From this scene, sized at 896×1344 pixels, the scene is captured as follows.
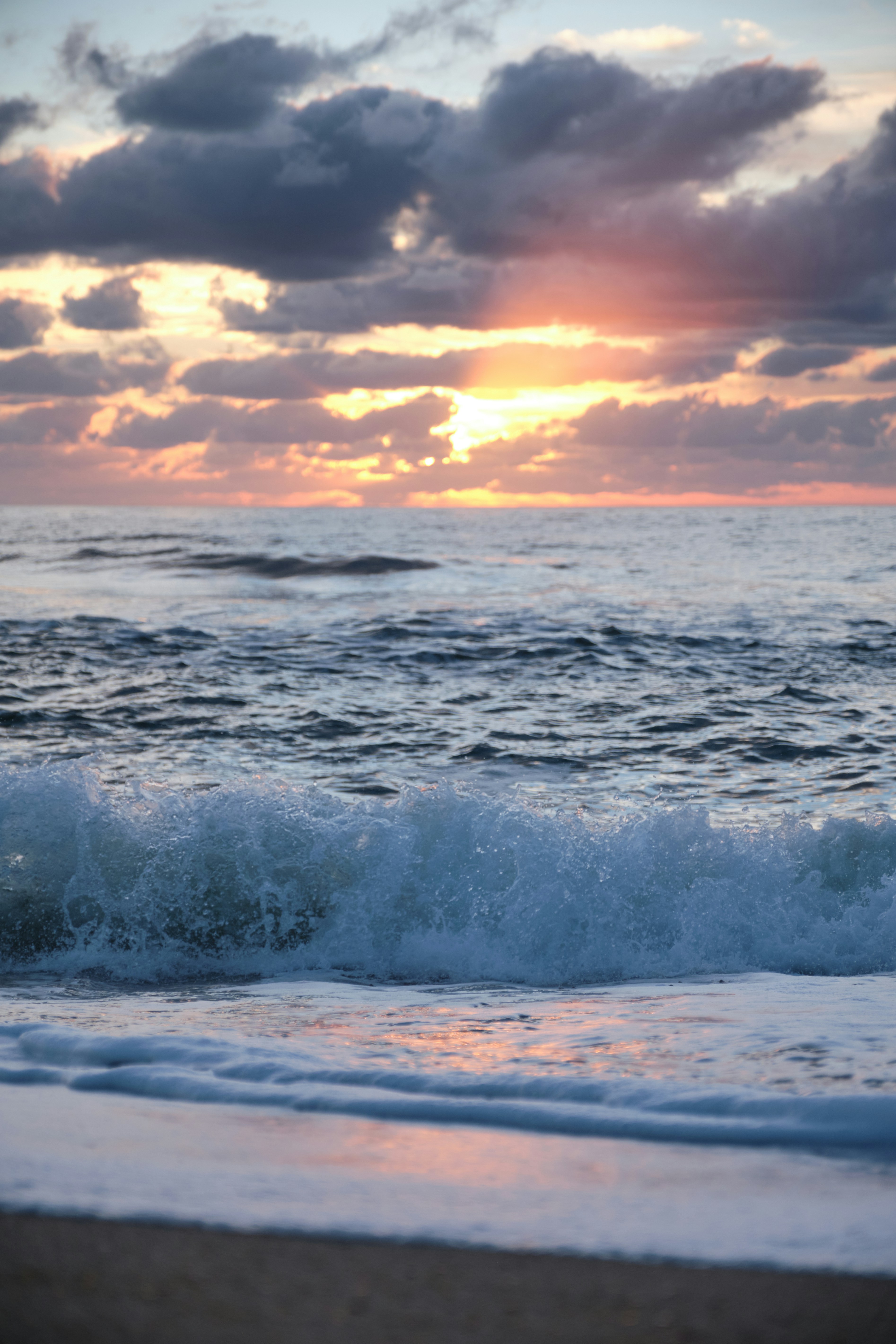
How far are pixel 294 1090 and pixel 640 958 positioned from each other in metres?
3.18

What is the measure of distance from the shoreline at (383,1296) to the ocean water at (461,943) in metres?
0.09

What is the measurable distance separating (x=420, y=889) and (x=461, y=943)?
616mm

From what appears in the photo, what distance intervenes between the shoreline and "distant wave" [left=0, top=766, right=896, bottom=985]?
3.49 metres

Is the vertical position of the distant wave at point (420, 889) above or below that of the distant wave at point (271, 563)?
below

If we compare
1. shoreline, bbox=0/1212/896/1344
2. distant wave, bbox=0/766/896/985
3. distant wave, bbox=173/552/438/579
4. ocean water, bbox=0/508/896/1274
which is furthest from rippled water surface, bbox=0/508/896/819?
shoreline, bbox=0/1212/896/1344

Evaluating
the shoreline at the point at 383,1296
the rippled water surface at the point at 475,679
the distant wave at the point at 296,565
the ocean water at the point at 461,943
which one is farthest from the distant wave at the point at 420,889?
the distant wave at the point at 296,565

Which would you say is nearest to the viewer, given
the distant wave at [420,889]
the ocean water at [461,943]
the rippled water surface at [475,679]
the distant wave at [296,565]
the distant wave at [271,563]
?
the ocean water at [461,943]

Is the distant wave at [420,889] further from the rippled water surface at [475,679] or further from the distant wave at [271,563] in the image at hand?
the distant wave at [271,563]

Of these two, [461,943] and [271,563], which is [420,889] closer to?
[461,943]

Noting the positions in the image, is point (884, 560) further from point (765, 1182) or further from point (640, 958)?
point (765, 1182)

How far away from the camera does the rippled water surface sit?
392 inches

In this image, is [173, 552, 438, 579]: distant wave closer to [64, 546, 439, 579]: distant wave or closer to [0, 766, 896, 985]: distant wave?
[64, 546, 439, 579]: distant wave

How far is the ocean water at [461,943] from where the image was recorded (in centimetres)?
291

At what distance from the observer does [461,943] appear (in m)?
6.44
